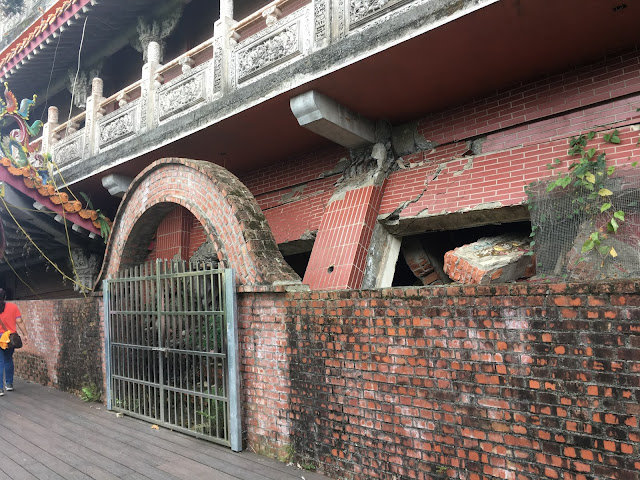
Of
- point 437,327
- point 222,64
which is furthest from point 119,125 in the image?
point 437,327

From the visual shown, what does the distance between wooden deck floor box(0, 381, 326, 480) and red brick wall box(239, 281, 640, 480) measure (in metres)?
0.34

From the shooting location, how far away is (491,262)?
4.41 meters

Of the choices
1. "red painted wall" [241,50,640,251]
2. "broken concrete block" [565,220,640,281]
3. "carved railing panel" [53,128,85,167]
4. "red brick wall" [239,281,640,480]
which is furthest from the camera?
"carved railing panel" [53,128,85,167]

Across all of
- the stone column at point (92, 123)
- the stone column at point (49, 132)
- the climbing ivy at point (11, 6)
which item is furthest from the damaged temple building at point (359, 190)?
the climbing ivy at point (11, 6)

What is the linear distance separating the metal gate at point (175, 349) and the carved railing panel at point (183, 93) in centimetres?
265

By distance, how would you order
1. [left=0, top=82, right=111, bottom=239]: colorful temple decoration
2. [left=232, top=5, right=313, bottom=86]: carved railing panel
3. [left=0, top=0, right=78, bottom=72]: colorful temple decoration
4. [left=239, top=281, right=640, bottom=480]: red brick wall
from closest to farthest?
[left=239, top=281, right=640, bottom=480]: red brick wall, [left=232, top=5, right=313, bottom=86]: carved railing panel, [left=0, top=82, right=111, bottom=239]: colorful temple decoration, [left=0, top=0, right=78, bottom=72]: colorful temple decoration

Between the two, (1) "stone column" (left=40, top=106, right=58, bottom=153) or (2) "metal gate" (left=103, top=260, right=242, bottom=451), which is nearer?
(2) "metal gate" (left=103, top=260, right=242, bottom=451)

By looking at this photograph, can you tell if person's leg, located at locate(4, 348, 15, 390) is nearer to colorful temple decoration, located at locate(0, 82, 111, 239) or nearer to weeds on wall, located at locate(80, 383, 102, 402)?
weeds on wall, located at locate(80, 383, 102, 402)

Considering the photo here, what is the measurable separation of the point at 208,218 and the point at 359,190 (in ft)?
6.58

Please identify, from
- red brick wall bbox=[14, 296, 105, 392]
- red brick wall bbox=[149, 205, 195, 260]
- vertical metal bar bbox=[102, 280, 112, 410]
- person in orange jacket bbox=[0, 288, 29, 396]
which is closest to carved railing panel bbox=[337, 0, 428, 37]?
red brick wall bbox=[149, 205, 195, 260]

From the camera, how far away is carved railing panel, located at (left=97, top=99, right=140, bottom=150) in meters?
7.83

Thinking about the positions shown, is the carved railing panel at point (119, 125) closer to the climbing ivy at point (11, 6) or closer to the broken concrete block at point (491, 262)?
the broken concrete block at point (491, 262)

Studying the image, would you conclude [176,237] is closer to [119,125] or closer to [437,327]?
[119,125]

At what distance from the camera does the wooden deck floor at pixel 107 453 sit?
3836 millimetres
